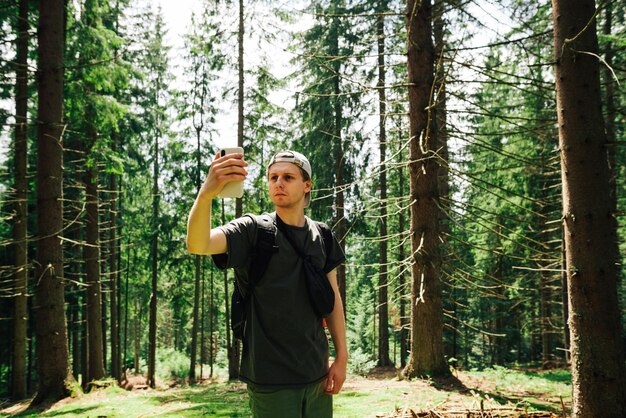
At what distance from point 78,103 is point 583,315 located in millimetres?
10585

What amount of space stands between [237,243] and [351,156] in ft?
50.5

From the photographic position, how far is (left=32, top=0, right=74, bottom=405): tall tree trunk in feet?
25.6

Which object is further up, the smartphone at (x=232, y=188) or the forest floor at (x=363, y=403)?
the smartphone at (x=232, y=188)

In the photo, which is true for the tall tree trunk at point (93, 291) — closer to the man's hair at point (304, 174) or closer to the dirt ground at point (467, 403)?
the dirt ground at point (467, 403)

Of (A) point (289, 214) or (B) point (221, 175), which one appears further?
(A) point (289, 214)

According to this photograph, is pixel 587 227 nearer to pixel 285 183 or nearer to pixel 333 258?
pixel 333 258

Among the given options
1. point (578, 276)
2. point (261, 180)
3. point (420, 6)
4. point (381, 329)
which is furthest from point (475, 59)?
Answer: point (381, 329)

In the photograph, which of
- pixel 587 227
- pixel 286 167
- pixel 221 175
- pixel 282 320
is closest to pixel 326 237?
pixel 286 167

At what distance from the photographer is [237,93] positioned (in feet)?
45.6

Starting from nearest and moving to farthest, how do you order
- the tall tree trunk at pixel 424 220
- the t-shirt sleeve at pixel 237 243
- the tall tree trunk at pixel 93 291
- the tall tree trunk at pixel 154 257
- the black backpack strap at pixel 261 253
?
the t-shirt sleeve at pixel 237 243 → the black backpack strap at pixel 261 253 → the tall tree trunk at pixel 424 220 → the tall tree trunk at pixel 93 291 → the tall tree trunk at pixel 154 257

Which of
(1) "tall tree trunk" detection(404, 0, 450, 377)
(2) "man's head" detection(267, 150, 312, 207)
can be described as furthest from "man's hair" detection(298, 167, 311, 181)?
(1) "tall tree trunk" detection(404, 0, 450, 377)

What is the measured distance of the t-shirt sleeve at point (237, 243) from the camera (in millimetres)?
2164

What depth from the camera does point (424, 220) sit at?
6.90 metres

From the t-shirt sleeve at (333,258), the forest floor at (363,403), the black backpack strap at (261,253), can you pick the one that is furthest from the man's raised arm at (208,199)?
the forest floor at (363,403)
